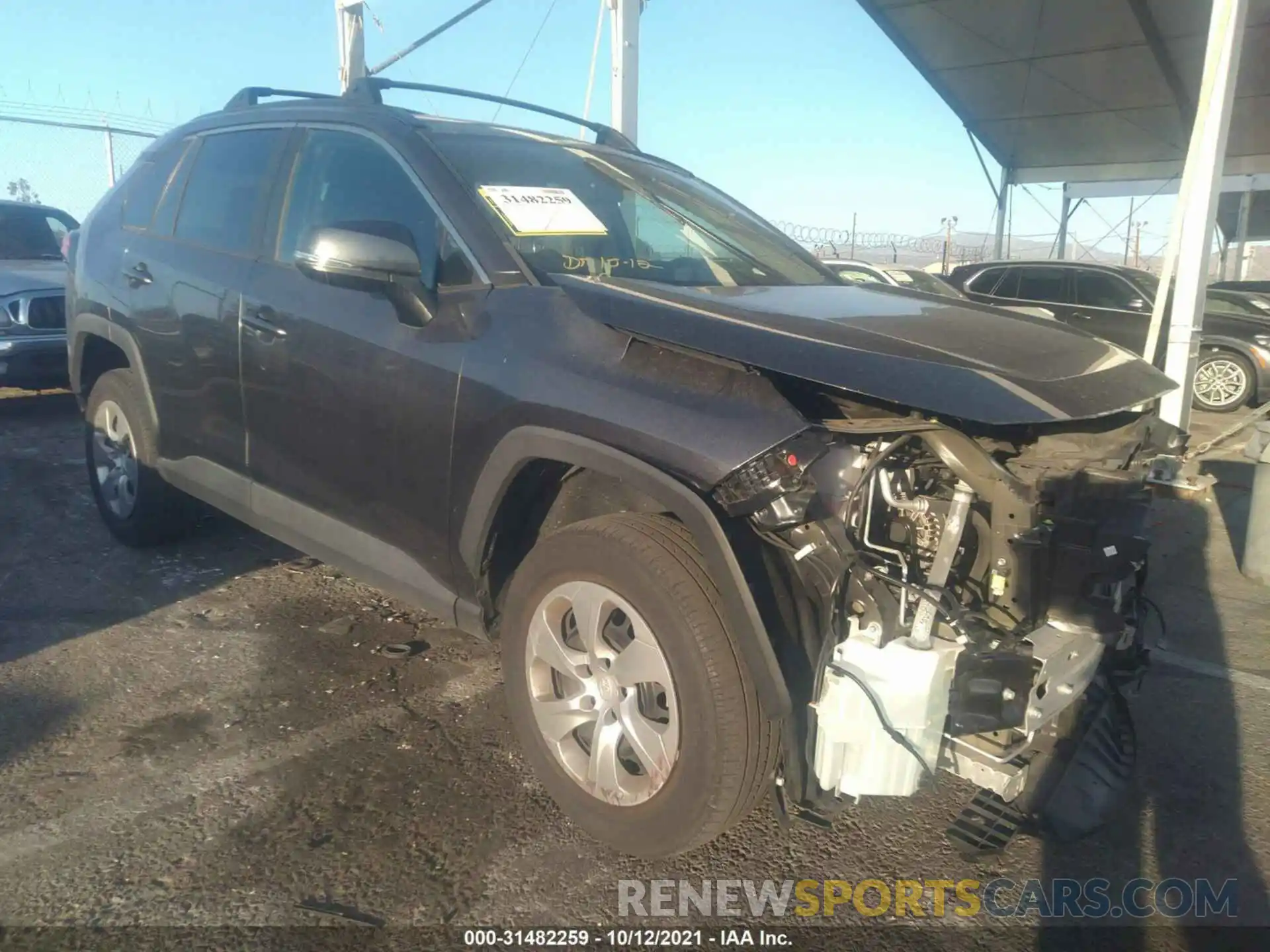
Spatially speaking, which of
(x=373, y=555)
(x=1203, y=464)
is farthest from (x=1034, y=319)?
(x=1203, y=464)

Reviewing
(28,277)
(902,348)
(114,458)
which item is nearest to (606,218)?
(902,348)

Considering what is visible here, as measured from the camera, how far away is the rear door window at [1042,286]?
11398mm

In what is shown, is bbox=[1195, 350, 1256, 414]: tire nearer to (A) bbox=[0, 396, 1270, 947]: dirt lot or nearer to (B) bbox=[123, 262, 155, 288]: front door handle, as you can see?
(A) bbox=[0, 396, 1270, 947]: dirt lot

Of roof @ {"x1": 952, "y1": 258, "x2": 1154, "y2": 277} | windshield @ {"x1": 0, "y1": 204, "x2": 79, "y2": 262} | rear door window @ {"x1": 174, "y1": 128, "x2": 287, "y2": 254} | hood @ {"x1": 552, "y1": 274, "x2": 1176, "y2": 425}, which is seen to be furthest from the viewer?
roof @ {"x1": 952, "y1": 258, "x2": 1154, "y2": 277}

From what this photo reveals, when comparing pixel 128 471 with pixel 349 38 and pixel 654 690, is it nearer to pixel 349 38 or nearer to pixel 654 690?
pixel 654 690

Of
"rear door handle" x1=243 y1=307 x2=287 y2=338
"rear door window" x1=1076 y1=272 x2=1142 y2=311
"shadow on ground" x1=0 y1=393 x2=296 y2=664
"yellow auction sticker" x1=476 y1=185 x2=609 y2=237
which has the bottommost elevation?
"shadow on ground" x1=0 y1=393 x2=296 y2=664

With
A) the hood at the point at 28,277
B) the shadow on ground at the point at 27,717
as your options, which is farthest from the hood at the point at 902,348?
the hood at the point at 28,277

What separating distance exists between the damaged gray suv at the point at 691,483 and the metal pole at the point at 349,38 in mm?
7307

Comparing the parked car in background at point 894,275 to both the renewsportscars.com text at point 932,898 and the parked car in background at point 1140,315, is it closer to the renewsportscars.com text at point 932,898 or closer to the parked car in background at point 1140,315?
the parked car in background at point 1140,315

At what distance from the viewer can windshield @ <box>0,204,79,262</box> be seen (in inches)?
340

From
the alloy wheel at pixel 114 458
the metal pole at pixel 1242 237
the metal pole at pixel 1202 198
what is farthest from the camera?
the metal pole at pixel 1242 237

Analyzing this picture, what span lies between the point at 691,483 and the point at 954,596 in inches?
27.3

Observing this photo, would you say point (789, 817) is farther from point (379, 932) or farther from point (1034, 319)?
point (1034, 319)

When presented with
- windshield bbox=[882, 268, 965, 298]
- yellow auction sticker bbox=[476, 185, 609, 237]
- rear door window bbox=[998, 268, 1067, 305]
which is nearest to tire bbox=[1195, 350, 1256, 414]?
rear door window bbox=[998, 268, 1067, 305]
